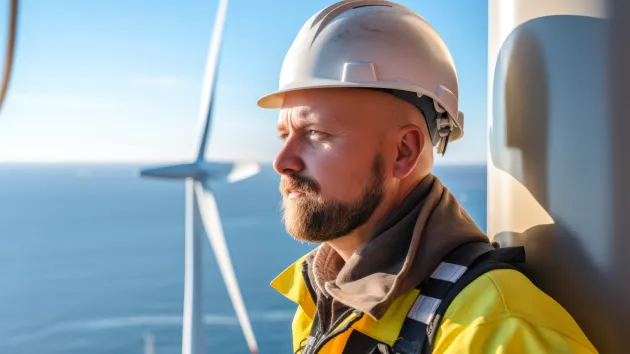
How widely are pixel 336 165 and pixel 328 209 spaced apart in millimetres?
105

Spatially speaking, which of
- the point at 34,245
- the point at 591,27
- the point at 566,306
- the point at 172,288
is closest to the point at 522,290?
the point at 566,306

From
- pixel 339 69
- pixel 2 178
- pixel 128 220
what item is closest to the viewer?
pixel 339 69

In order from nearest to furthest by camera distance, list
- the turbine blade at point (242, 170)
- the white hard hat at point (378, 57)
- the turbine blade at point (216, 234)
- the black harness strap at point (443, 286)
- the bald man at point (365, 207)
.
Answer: the black harness strap at point (443, 286) < the bald man at point (365, 207) < the white hard hat at point (378, 57) < the turbine blade at point (216, 234) < the turbine blade at point (242, 170)

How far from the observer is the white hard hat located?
1570 mm

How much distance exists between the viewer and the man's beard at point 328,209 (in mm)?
1586

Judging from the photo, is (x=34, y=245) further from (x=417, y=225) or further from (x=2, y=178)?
(x=417, y=225)

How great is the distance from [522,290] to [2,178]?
153810 mm

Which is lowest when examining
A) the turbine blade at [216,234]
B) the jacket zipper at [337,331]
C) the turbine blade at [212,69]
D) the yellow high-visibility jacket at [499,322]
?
the turbine blade at [216,234]

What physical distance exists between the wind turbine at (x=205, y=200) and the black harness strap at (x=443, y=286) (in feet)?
29.3

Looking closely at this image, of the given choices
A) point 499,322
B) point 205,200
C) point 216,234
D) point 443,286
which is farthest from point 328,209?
point 205,200

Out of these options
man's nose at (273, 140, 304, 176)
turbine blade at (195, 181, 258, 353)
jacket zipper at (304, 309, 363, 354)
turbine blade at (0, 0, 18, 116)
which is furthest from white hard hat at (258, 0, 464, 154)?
turbine blade at (195, 181, 258, 353)

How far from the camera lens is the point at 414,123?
1643 mm

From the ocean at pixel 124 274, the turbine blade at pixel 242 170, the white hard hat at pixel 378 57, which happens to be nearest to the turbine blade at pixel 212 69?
the turbine blade at pixel 242 170

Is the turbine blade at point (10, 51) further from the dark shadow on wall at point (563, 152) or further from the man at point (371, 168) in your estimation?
the dark shadow on wall at point (563, 152)
